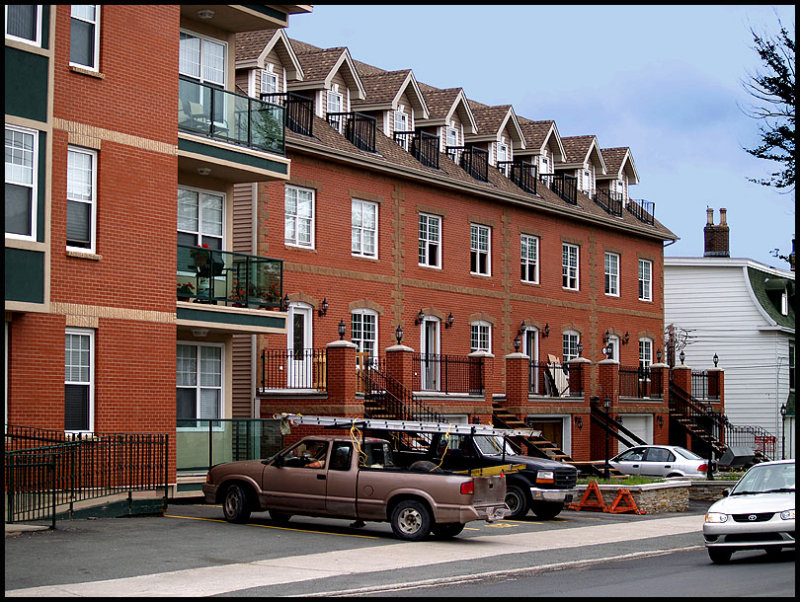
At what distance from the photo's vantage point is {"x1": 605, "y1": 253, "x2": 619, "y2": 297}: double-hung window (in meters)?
44.9

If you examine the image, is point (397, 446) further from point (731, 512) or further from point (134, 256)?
point (731, 512)

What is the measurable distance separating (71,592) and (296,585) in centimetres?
276

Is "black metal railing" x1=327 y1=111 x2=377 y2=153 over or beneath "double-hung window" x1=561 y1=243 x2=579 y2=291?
over

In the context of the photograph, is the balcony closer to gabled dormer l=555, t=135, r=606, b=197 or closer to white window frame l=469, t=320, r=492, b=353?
white window frame l=469, t=320, r=492, b=353

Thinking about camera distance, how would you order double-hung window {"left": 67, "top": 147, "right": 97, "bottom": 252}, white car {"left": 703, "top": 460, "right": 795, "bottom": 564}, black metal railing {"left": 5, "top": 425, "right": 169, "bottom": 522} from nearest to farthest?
white car {"left": 703, "top": 460, "right": 795, "bottom": 564} → black metal railing {"left": 5, "top": 425, "right": 169, "bottom": 522} → double-hung window {"left": 67, "top": 147, "right": 97, "bottom": 252}

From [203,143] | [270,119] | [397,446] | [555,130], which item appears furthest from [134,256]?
[555,130]

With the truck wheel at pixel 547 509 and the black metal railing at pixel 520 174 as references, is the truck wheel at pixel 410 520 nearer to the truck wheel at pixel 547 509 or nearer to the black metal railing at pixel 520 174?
the truck wheel at pixel 547 509

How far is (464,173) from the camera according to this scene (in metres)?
38.3

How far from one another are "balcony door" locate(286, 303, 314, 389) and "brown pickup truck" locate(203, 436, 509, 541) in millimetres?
9354

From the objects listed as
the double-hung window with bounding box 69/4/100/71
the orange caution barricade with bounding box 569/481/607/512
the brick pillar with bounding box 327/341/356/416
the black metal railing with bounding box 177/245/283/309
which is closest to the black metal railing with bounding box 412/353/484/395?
the brick pillar with bounding box 327/341/356/416

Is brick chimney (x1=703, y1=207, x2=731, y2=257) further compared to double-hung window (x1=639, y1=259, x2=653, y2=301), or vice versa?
brick chimney (x1=703, y1=207, x2=731, y2=257)

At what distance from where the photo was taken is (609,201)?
152ft

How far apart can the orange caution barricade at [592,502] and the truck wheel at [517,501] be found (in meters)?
3.16

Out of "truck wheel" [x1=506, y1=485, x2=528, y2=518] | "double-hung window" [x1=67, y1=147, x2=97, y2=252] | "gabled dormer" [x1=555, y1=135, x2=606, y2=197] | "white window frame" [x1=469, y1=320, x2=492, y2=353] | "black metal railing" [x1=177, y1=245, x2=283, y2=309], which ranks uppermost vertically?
"gabled dormer" [x1=555, y1=135, x2=606, y2=197]
